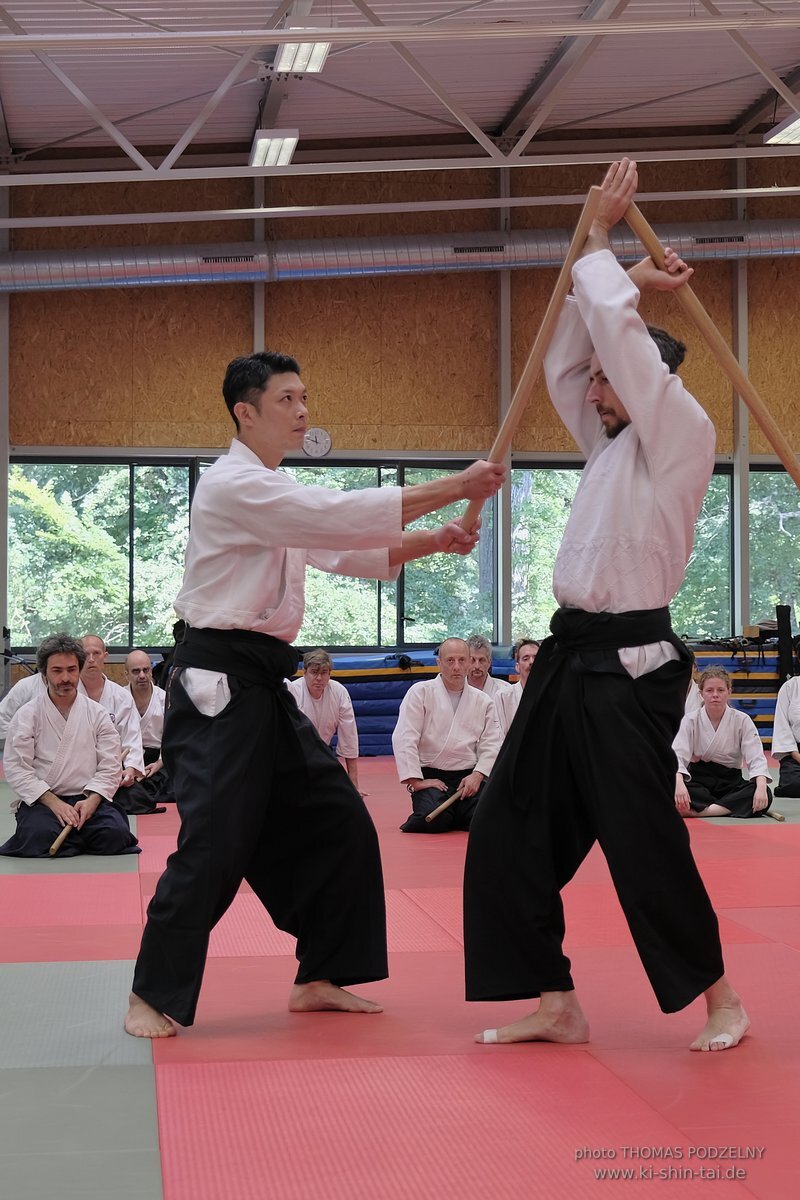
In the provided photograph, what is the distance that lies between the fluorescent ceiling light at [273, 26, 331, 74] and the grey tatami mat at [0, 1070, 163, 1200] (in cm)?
817

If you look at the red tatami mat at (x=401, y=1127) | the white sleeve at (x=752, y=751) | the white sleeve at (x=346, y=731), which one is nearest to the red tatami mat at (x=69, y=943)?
the red tatami mat at (x=401, y=1127)

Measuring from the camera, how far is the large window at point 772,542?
1509cm

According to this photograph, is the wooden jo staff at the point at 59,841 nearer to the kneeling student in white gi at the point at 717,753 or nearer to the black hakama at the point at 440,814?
the black hakama at the point at 440,814

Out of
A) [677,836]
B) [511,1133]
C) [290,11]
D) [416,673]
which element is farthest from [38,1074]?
[416,673]

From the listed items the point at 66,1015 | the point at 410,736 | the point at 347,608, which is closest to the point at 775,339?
the point at 347,608

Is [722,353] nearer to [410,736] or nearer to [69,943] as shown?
[69,943]

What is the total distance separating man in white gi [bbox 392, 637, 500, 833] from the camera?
26.6ft

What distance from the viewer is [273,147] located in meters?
11.5

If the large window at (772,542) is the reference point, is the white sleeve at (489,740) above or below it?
below

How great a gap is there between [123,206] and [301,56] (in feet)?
15.9

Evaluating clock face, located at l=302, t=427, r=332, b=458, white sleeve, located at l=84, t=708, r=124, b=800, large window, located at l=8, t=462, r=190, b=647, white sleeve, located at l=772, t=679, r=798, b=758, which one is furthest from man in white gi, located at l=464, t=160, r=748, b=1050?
large window, located at l=8, t=462, r=190, b=647

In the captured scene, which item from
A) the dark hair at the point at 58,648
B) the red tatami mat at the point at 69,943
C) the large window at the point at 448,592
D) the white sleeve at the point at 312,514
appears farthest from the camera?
the large window at the point at 448,592

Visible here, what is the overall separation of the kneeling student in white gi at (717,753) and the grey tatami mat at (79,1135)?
603 cm

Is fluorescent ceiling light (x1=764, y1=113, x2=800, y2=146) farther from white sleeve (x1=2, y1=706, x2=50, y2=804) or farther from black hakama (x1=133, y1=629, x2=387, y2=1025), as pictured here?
black hakama (x1=133, y1=629, x2=387, y2=1025)
